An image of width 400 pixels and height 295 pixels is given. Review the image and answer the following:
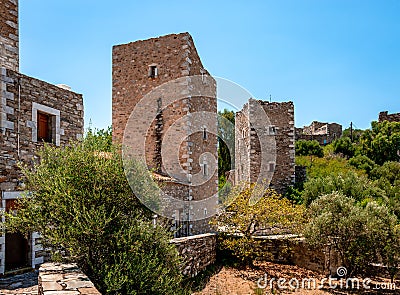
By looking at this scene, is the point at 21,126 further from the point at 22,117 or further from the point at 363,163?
the point at 363,163

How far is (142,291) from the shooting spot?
5.79 m

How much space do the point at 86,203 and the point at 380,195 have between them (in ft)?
50.4

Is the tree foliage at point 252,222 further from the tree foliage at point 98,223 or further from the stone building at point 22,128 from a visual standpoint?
the stone building at point 22,128

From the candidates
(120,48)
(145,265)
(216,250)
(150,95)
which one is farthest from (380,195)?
(145,265)

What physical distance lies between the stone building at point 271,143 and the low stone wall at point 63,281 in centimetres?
1615

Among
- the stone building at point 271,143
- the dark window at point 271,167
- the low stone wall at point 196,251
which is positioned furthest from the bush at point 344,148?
the low stone wall at point 196,251

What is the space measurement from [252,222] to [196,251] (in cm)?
258

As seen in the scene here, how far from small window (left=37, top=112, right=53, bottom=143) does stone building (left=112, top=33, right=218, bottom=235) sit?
4857 mm

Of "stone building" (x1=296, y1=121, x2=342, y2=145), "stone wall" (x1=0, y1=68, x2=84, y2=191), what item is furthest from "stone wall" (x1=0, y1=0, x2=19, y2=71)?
"stone building" (x1=296, y1=121, x2=342, y2=145)

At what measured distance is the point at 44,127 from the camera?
9289 mm

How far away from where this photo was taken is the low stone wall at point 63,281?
475cm

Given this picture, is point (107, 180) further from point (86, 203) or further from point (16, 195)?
point (16, 195)

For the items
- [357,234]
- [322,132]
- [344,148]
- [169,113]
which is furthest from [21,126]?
[322,132]

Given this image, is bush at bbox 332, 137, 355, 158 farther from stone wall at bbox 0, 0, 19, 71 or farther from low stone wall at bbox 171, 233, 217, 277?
stone wall at bbox 0, 0, 19, 71
